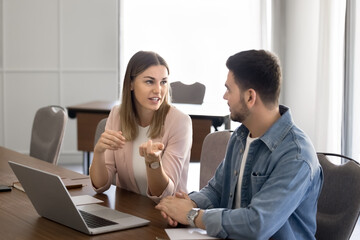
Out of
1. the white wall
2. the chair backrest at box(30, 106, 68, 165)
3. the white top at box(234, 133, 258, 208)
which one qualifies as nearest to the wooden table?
the white top at box(234, 133, 258, 208)

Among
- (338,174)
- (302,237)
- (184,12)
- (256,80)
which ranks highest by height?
(184,12)

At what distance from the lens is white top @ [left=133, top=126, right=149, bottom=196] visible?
8.58ft

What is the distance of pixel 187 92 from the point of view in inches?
202

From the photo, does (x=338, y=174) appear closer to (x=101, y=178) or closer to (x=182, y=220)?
(x=182, y=220)

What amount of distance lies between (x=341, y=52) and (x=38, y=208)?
358cm

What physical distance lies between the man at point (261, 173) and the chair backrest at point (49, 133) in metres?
1.43

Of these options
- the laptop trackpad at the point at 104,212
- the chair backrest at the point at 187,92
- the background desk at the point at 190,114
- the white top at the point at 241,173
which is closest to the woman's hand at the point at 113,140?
the laptop trackpad at the point at 104,212

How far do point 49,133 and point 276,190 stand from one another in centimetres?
198

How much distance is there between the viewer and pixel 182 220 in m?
1.84

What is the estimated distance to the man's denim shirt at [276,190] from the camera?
1727 mm

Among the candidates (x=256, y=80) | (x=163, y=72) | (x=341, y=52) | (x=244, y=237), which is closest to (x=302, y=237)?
(x=244, y=237)

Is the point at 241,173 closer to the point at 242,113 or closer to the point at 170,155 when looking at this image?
the point at 242,113

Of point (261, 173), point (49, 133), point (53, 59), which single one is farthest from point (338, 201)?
point (53, 59)

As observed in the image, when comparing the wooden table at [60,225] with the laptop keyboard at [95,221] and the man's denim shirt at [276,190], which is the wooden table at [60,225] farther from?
the man's denim shirt at [276,190]
